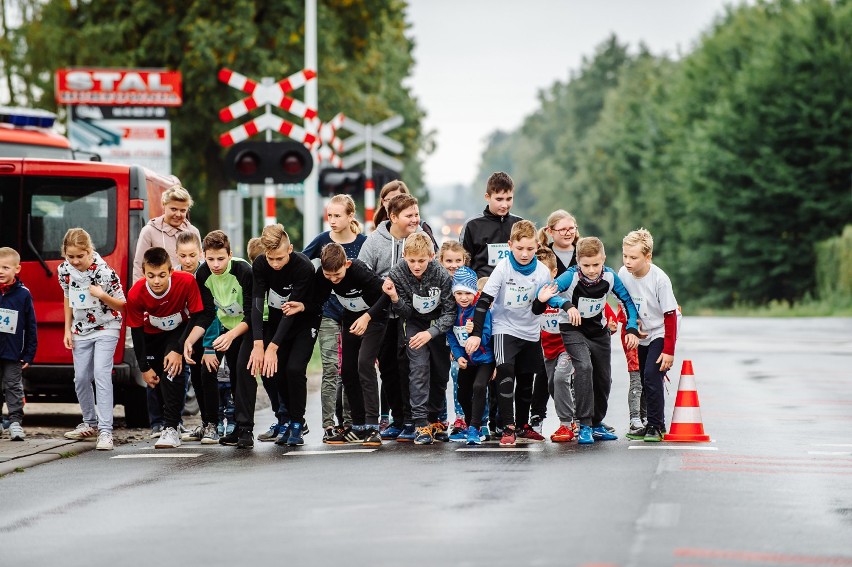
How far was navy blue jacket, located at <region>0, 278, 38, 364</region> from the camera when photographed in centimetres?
1215

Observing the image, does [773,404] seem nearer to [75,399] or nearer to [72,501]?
[75,399]

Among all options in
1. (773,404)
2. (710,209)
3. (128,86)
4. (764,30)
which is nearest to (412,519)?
(773,404)

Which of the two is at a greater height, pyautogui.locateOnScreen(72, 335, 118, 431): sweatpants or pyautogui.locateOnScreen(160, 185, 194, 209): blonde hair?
pyautogui.locateOnScreen(160, 185, 194, 209): blonde hair

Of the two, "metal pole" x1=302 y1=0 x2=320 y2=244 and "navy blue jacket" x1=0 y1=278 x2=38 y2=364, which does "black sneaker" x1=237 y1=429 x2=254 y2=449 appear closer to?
"navy blue jacket" x1=0 y1=278 x2=38 y2=364

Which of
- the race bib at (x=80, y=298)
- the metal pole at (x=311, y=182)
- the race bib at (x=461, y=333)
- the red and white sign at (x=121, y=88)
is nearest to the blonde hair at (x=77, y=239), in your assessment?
the race bib at (x=80, y=298)

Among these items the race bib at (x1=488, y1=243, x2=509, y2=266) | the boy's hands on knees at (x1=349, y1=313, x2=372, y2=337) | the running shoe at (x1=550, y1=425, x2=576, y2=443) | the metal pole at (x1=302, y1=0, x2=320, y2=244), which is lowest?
the running shoe at (x1=550, y1=425, x2=576, y2=443)

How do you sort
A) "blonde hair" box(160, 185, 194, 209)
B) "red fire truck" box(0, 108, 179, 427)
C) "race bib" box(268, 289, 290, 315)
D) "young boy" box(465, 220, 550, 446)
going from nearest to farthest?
1. "young boy" box(465, 220, 550, 446)
2. "race bib" box(268, 289, 290, 315)
3. "blonde hair" box(160, 185, 194, 209)
4. "red fire truck" box(0, 108, 179, 427)

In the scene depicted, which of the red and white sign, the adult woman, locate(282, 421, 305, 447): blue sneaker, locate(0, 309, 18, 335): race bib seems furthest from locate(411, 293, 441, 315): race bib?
the red and white sign

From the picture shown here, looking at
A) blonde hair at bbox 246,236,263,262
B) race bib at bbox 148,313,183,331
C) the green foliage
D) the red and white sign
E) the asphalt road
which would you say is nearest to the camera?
the asphalt road

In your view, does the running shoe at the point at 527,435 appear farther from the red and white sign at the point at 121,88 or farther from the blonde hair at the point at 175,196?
the red and white sign at the point at 121,88

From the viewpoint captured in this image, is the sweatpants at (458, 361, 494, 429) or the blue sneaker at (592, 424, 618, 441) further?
the blue sneaker at (592, 424, 618, 441)

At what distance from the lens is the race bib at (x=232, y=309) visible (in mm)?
11805

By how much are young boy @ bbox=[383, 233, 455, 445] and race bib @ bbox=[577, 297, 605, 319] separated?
3.05ft

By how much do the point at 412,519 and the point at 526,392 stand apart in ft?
13.3
